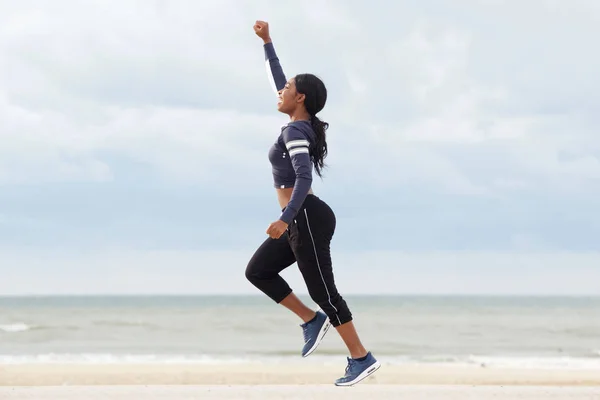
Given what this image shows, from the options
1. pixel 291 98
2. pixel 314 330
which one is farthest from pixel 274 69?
pixel 314 330

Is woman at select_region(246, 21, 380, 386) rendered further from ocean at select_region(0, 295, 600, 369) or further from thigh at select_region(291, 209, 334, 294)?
ocean at select_region(0, 295, 600, 369)

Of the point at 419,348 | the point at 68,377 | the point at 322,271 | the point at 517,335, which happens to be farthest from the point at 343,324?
the point at 517,335

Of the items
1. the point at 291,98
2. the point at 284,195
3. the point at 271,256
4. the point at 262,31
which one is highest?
the point at 262,31

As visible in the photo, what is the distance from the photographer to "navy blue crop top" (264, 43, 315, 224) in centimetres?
503

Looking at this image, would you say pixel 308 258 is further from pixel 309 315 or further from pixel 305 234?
pixel 309 315

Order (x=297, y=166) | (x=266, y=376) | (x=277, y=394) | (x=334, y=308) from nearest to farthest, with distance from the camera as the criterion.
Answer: (x=297, y=166) < (x=334, y=308) < (x=277, y=394) < (x=266, y=376)

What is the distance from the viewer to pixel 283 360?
669 inches

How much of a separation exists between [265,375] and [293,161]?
920 centimetres

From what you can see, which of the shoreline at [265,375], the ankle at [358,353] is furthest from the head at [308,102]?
the shoreline at [265,375]

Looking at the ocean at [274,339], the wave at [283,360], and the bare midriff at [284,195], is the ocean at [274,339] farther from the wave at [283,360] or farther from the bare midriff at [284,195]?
the bare midriff at [284,195]

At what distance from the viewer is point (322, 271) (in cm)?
523

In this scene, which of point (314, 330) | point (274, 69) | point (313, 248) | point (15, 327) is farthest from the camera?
point (15, 327)

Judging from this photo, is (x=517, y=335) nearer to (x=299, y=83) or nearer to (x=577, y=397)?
(x=577, y=397)

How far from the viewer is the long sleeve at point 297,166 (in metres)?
5.00
